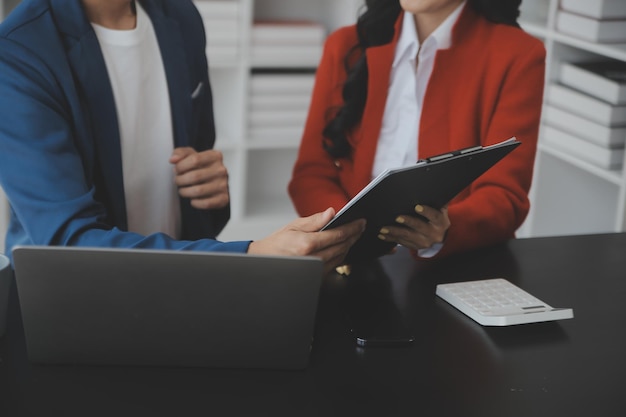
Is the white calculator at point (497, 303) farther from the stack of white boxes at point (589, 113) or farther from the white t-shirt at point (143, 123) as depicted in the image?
the stack of white boxes at point (589, 113)

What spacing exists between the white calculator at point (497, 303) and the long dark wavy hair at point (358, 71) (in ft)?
2.37

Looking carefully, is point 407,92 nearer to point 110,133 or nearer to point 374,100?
point 374,100

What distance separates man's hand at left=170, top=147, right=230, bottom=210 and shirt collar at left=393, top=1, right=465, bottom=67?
0.60 m

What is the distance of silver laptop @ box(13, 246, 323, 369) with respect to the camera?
108 centimetres

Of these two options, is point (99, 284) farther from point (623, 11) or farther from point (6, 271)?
point (623, 11)

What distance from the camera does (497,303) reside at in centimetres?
139

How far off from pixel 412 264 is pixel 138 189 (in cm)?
54

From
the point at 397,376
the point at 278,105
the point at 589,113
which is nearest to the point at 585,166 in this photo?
the point at 589,113

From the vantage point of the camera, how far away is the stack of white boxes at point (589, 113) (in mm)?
2852

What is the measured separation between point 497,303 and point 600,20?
176cm

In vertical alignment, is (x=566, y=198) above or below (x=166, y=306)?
below

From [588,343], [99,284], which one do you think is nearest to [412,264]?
[588,343]

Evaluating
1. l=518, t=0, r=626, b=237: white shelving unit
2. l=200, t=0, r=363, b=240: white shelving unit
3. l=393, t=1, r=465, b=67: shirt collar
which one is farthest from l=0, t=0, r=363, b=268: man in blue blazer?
l=518, t=0, r=626, b=237: white shelving unit

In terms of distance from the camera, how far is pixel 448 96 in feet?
6.66
